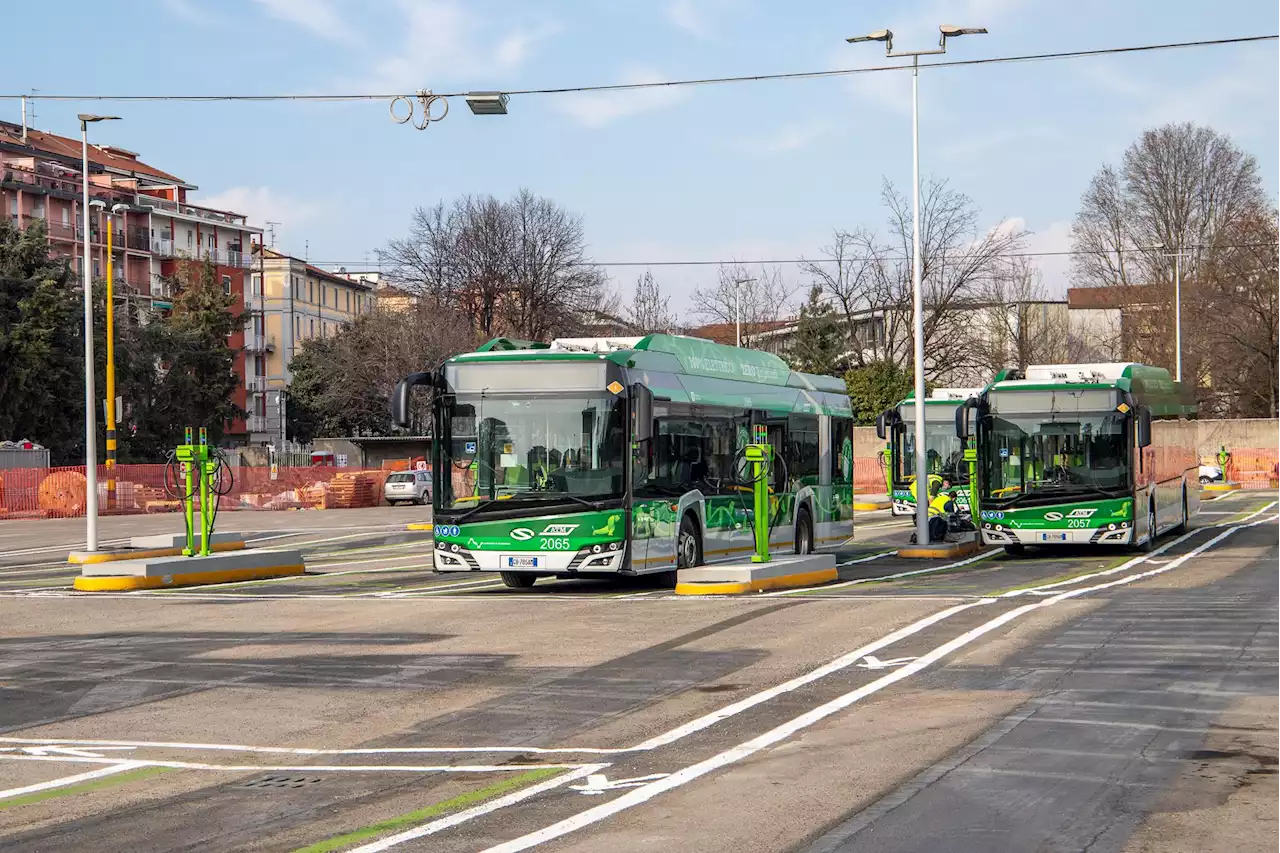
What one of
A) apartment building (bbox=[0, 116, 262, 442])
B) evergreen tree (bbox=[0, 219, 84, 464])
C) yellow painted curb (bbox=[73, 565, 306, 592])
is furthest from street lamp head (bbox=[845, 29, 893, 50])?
apartment building (bbox=[0, 116, 262, 442])

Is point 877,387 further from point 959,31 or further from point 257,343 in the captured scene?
point 257,343

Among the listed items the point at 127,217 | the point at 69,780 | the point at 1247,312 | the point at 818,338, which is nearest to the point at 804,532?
the point at 69,780

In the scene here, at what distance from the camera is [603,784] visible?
848 cm

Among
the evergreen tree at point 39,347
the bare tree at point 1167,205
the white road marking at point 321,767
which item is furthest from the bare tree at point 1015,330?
the white road marking at point 321,767

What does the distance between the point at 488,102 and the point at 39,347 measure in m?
46.0

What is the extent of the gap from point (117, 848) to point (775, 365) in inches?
783

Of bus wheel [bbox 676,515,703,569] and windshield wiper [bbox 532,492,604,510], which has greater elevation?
windshield wiper [bbox 532,492,604,510]

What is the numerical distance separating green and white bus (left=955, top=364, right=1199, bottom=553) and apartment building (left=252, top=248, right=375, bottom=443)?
91.4 metres

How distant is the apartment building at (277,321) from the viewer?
118500 mm

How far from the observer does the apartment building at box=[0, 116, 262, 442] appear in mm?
96438

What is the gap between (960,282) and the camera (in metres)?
71.6

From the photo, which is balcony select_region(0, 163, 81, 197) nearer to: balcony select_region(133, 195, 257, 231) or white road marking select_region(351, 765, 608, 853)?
balcony select_region(133, 195, 257, 231)

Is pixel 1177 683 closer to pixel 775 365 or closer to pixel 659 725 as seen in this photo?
pixel 659 725

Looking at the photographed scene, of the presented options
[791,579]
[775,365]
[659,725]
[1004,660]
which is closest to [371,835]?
[659,725]
